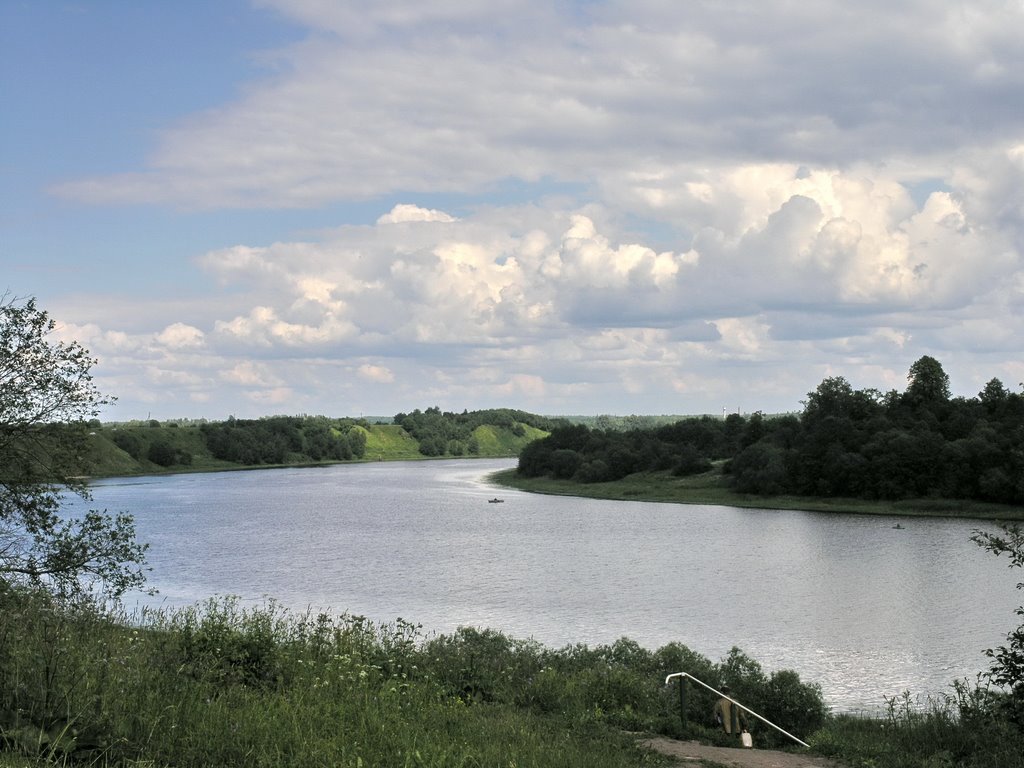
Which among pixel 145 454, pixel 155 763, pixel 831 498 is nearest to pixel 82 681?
pixel 155 763

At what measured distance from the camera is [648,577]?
1876 inches

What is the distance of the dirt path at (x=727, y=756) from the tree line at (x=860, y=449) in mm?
66626

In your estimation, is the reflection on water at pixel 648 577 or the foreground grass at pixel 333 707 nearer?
the foreground grass at pixel 333 707

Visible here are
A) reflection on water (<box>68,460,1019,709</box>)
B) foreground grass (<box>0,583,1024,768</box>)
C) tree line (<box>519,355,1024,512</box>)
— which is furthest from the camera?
tree line (<box>519,355,1024,512</box>)

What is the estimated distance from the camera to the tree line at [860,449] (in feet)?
290

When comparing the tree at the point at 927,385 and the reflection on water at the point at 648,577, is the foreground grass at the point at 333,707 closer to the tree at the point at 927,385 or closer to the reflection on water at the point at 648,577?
the reflection on water at the point at 648,577

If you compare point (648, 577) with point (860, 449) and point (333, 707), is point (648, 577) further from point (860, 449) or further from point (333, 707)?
point (860, 449)

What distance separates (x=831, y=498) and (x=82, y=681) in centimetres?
9768

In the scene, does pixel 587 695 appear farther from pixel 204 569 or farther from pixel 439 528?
pixel 439 528

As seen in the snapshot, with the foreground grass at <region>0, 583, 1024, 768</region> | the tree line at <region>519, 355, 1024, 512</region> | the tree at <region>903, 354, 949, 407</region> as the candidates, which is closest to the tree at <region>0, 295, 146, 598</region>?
the foreground grass at <region>0, 583, 1024, 768</region>

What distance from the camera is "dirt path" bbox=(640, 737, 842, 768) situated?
10039 mm

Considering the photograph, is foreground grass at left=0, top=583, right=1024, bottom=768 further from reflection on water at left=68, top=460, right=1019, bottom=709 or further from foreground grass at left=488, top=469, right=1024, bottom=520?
foreground grass at left=488, top=469, right=1024, bottom=520

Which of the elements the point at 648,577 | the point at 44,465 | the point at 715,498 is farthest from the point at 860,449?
the point at 44,465

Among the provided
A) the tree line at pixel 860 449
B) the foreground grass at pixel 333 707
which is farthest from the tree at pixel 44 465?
the tree line at pixel 860 449
